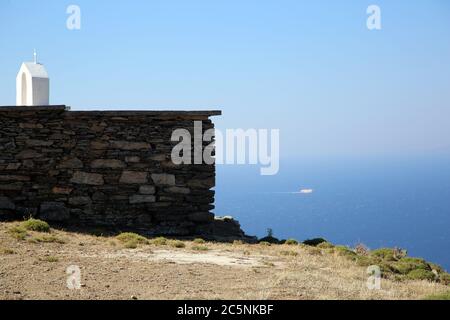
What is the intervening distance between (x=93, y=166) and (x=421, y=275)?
317 inches

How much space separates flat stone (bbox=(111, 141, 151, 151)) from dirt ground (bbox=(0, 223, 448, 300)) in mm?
2602

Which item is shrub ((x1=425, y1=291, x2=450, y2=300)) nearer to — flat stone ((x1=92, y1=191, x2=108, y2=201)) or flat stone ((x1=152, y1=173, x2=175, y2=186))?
flat stone ((x1=152, y1=173, x2=175, y2=186))

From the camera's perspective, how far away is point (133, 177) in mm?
14695

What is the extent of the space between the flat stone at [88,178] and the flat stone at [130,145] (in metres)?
0.85

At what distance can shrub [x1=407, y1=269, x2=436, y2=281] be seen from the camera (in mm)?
11539

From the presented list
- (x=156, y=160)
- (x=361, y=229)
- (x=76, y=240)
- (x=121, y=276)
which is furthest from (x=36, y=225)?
(x=361, y=229)

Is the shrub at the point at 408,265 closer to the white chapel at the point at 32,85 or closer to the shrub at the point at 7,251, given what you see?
the shrub at the point at 7,251

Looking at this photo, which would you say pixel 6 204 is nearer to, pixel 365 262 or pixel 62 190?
pixel 62 190

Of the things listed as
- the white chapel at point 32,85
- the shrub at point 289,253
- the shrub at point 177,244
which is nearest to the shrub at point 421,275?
the shrub at point 289,253

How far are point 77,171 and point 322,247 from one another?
630 centimetres

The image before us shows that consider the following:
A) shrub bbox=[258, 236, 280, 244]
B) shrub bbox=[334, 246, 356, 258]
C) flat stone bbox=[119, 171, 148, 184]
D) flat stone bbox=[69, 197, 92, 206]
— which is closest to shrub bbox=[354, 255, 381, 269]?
shrub bbox=[334, 246, 356, 258]

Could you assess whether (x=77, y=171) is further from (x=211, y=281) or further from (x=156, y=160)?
(x=211, y=281)

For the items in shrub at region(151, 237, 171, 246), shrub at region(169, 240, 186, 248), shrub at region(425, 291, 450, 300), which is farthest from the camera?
shrub at region(151, 237, 171, 246)
